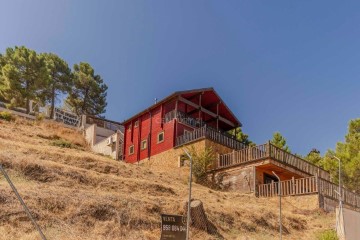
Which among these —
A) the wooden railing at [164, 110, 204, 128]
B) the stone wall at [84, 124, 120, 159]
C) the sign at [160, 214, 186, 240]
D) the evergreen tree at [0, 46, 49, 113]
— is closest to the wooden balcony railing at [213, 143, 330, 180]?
the wooden railing at [164, 110, 204, 128]

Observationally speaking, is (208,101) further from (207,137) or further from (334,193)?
(334,193)

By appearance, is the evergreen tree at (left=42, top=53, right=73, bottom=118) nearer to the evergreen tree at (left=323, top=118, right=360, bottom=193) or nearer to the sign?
the evergreen tree at (left=323, top=118, right=360, bottom=193)

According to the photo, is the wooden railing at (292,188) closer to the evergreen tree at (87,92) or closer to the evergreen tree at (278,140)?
the evergreen tree at (278,140)

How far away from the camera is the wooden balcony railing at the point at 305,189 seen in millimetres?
22953

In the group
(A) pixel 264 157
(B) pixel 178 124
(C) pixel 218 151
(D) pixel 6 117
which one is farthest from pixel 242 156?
(D) pixel 6 117

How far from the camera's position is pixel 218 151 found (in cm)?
3012

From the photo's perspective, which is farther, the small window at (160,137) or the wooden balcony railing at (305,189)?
Answer: the small window at (160,137)

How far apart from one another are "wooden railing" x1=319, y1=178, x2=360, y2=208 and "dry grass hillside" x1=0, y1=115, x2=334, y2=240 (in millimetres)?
1256

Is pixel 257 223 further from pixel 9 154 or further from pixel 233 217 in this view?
pixel 9 154

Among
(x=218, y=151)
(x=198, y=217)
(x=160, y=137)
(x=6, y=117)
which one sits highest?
(x=6, y=117)

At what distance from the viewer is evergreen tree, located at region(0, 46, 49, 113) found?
47094mm

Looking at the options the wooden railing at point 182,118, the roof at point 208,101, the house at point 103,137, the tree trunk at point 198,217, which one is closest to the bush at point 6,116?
the house at point 103,137

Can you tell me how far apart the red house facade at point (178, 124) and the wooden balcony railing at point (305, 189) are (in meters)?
6.69

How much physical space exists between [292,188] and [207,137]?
8.05 metres
